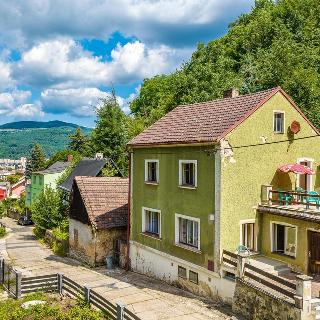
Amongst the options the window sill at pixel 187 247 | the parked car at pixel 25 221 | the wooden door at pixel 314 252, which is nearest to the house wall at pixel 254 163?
the wooden door at pixel 314 252


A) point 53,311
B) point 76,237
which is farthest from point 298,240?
point 76,237

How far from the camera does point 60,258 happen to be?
106 ft

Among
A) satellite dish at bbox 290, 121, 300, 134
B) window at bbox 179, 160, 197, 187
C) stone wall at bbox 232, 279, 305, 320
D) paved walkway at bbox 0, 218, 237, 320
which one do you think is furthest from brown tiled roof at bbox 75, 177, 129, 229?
satellite dish at bbox 290, 121, 300, 134

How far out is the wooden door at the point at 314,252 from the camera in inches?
709

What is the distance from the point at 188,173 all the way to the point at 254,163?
341cm

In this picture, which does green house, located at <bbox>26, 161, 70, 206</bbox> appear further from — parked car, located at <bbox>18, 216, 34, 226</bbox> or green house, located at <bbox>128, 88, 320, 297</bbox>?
green house, located at <bbox>128, 88, 320, 297</bbox>

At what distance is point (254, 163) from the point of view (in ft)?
67.1

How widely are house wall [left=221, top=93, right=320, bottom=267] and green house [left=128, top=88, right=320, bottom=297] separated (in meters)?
0.05

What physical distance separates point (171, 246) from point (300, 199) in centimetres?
721

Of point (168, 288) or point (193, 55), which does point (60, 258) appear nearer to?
point (168, 288)

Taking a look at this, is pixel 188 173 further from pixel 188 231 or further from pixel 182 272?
pixel 182 272

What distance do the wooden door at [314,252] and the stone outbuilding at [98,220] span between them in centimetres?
1259

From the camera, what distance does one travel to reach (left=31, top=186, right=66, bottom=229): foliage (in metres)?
41.5

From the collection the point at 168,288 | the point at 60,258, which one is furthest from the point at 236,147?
the point at 60,258
